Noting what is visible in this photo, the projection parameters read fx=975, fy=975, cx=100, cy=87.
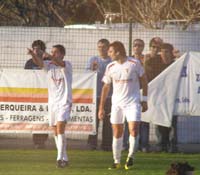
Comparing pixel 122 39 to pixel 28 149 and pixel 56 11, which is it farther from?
pixel 56 11

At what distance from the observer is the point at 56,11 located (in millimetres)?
37562

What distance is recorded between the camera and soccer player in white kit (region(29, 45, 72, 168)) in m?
15.8

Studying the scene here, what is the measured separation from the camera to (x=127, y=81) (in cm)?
1584

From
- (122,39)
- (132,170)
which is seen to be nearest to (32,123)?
(122,39)

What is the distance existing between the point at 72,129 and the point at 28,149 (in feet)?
3.13

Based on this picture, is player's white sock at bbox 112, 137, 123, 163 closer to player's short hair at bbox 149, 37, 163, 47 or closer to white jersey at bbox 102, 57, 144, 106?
white jersey at bbox 102, 57, 144, 106

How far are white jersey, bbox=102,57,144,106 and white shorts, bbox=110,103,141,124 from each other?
0.07 metres

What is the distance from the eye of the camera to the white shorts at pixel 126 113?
15734 millimetres

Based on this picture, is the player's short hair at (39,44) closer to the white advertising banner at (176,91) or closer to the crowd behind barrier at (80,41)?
the crowd behind barrier at (80,41)

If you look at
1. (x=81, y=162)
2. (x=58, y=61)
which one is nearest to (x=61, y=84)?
(x=58, y=61)

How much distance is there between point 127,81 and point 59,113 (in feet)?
4.01

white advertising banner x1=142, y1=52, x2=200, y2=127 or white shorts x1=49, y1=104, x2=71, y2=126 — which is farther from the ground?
white advertising banner x1=142, y1=52, x2=200, y2=127

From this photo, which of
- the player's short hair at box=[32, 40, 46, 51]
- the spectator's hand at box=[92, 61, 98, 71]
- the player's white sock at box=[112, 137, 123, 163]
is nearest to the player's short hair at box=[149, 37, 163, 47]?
the spectator's hand at box=[92, 61, 98, 71]

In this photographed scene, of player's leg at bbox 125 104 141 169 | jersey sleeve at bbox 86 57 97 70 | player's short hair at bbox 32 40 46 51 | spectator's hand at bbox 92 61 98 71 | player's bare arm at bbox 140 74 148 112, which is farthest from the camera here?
jersey sleeve at bbox 86 57 97 70
